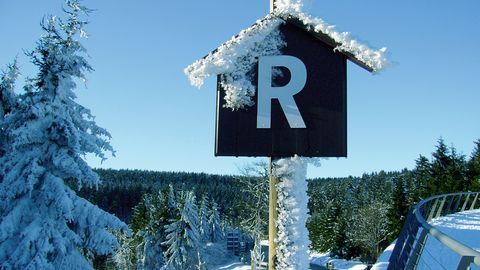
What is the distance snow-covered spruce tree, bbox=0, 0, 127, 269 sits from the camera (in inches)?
503

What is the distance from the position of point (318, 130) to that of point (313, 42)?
55.5 inches

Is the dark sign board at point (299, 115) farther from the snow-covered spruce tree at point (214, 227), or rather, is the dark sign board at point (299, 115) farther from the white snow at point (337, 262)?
the snow-covered spruce tree at point (214, 227)

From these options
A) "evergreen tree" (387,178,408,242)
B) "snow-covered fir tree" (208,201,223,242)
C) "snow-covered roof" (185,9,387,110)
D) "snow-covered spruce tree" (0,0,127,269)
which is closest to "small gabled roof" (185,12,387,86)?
"snow-covered roof" (185,9,387,110)

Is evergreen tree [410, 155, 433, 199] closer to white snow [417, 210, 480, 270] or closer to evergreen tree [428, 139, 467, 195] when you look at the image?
evergreen tree [428, 139, 467, 195]

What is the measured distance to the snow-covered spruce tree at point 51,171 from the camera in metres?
12.8

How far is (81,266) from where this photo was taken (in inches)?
535

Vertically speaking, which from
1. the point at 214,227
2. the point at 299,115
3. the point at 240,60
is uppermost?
the point at 240,60

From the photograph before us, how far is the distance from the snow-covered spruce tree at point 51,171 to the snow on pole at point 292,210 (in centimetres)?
801

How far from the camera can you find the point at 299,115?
6910 millimetres

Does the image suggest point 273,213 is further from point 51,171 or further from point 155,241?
point 155,241

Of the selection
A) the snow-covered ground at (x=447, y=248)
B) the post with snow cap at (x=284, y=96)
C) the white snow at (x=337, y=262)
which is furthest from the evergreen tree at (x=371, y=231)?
the post with snow cap at (x=284, y=96)

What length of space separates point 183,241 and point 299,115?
3938cm

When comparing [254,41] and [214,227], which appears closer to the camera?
[254,41]

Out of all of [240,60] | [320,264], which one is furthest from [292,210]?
[320,264]
